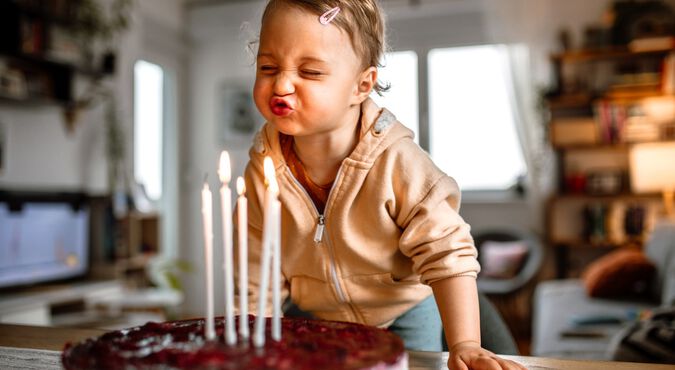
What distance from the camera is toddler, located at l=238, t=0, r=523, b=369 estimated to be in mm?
890

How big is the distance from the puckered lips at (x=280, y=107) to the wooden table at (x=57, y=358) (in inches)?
14.2

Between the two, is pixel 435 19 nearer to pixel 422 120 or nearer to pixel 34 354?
pixel 422 120

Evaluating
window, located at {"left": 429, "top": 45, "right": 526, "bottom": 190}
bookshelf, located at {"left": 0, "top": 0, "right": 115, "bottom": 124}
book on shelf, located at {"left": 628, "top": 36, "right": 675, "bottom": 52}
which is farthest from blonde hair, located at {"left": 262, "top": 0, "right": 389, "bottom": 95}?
window, located at {"left": 429, "top": 45, "right": 526, "bottom": 190}

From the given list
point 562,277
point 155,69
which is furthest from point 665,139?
point 155,69

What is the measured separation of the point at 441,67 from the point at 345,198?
5.19 m

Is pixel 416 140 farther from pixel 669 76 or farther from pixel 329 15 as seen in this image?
pixel 329 15

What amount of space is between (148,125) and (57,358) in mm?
5355

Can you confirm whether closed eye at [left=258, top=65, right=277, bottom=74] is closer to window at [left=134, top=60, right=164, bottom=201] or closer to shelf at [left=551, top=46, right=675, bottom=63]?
window at [left=134, top=60, right=164, bottom=201]

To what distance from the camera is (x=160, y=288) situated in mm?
5367

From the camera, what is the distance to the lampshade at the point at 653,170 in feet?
16.4

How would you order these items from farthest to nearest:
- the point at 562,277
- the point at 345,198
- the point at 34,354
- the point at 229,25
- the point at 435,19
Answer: the point at 229,25, the point at 435,19, the point at 562,277, the point at 345,198, the point at 34,354

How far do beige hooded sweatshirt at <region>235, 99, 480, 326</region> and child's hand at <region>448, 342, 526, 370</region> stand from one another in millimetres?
118

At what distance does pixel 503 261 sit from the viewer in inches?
205

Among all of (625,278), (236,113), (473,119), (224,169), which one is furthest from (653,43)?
(224,169)
